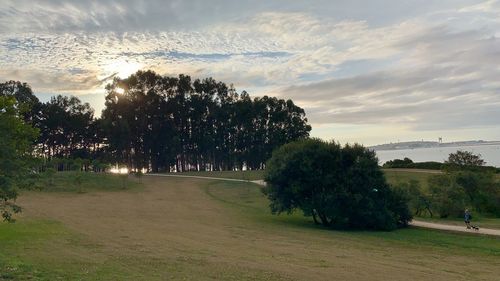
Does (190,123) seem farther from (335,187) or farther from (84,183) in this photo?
(335,187)

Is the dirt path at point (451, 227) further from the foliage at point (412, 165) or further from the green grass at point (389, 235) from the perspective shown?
the foliage at point (412, 165)

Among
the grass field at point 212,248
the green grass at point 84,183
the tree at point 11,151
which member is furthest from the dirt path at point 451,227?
the green grass at point 84,183

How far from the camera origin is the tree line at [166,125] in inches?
3837

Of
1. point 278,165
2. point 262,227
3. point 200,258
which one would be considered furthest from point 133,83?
point 200,258

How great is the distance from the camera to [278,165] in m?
41.9

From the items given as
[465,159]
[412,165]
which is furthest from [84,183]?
[412,165]

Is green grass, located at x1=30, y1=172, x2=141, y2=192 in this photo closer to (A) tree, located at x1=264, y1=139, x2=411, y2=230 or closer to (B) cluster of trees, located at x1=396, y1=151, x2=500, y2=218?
(A) tree, located at x1=264, y1=139, x2=411, y2=230

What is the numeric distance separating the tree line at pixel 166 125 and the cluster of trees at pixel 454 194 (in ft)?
199

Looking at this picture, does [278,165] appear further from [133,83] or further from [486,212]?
[133,83]

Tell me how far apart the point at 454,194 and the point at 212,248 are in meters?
29.0

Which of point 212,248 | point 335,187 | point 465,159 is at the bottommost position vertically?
point 212,248

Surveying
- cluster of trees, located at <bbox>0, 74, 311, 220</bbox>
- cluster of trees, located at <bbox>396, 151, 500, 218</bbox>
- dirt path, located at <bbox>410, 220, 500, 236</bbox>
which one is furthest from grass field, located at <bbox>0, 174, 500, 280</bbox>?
cluster of trees, located at <bbox>0, 74, 311, 220</bbox>

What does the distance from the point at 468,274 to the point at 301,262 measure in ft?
22.7

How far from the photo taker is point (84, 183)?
66.7 meters
